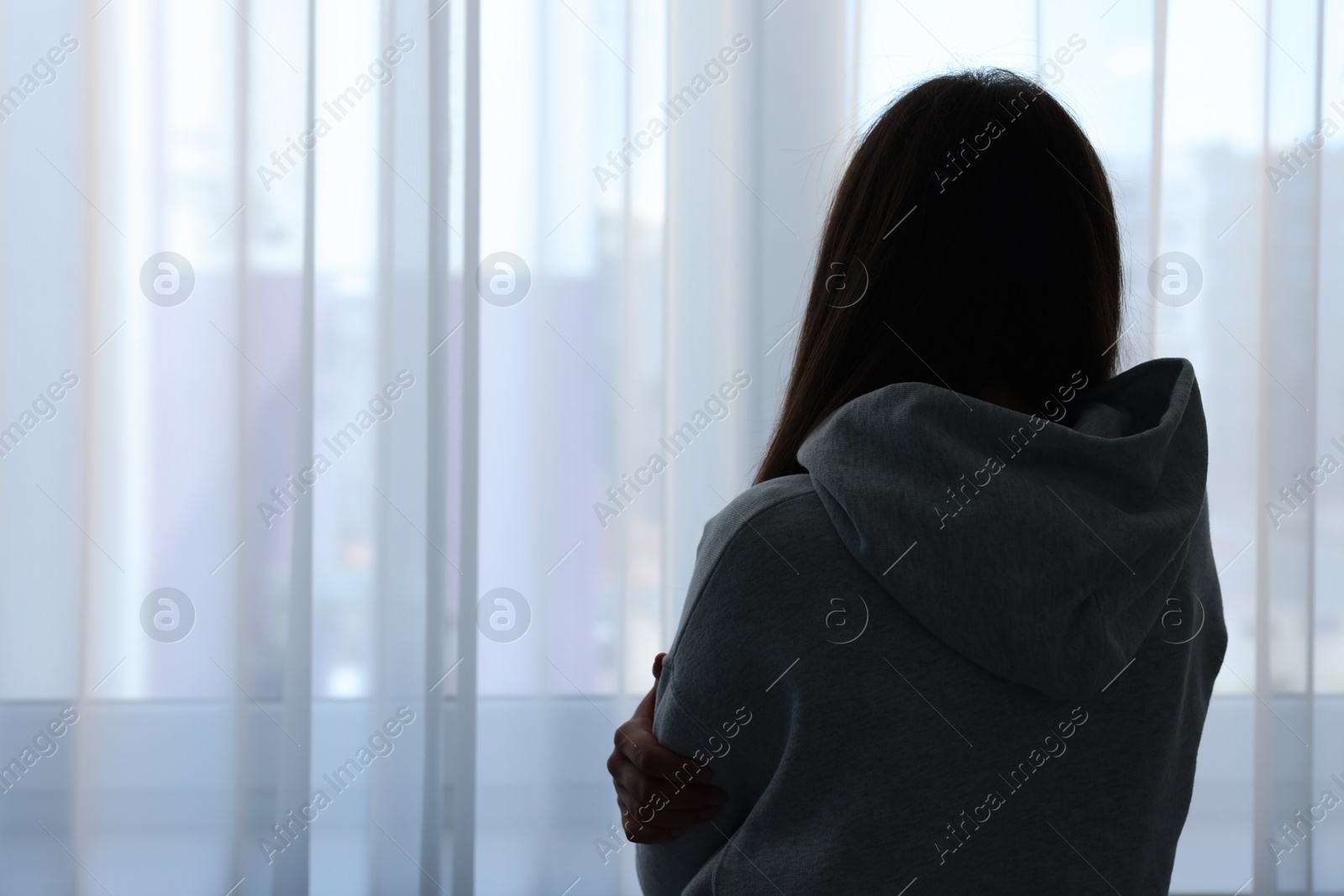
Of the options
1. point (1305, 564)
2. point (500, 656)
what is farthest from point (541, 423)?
point (1305, 564)

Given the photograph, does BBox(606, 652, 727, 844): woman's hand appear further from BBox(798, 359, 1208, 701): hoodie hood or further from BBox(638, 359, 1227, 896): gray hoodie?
BBox(798, 359, 1208, 701): hoodie hood

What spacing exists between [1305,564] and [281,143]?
6.78 feet

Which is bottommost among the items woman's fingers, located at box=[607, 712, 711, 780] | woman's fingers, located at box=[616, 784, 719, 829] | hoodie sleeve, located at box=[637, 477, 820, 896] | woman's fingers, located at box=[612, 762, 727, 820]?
woman's fingers, located at box=[616, 784, 719, 829]

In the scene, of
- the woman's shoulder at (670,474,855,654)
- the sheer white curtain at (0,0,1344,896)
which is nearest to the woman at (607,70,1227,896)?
the woman's shoulder at (670,474,855,654)

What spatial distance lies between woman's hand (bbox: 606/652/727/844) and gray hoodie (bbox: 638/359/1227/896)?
0.04 meters

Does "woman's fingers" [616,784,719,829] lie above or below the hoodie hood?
below

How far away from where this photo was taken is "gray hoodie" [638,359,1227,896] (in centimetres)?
54

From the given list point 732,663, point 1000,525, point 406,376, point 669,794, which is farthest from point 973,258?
point 406,376

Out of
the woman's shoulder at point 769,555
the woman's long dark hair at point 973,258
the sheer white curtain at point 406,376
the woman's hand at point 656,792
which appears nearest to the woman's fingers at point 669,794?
the woman's hand at point 656,792

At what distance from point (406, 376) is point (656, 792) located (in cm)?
124

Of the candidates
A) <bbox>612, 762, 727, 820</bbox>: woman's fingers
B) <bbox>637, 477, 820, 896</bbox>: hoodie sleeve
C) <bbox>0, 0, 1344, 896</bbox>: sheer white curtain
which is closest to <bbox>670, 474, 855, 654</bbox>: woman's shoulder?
<bbox>637, 477, 820, 896</bbox>: hoodie sleeve

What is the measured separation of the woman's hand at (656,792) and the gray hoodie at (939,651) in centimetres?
4

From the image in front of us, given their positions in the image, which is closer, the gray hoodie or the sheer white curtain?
the gray hoodie

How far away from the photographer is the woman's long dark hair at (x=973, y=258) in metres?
0.60
